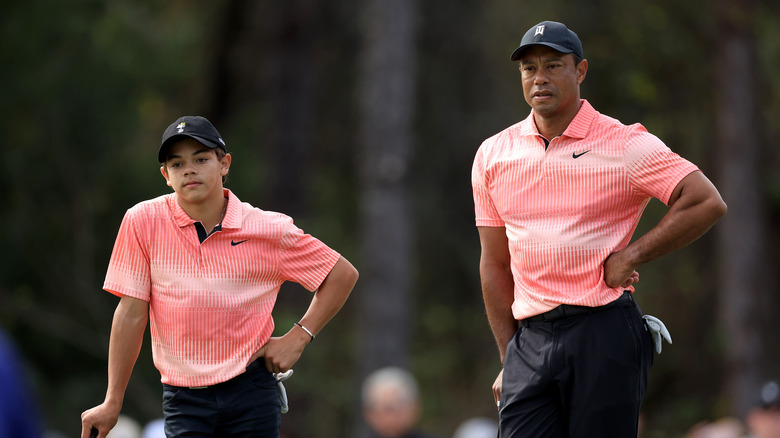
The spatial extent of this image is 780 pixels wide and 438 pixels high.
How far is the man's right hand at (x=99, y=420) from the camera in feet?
15.5

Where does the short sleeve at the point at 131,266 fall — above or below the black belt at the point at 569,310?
above

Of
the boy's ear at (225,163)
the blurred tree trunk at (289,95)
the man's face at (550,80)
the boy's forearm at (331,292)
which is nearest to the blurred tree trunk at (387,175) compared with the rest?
the blurred tree trunk at (289,95)

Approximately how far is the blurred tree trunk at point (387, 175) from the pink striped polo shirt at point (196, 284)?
926 cm

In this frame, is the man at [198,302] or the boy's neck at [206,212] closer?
the man at [198,302]

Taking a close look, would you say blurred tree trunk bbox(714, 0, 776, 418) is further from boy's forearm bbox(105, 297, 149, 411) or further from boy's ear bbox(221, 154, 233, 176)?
boy's forearm bbox(105, 297, 149, 411)

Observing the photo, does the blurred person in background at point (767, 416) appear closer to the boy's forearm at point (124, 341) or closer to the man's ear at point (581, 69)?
the man's ear at point (581, 69)

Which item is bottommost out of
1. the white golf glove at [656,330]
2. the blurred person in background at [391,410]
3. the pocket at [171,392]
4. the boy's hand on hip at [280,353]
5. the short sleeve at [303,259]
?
the blurred person in background at [391,410]

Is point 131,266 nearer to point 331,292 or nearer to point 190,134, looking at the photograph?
point 190,134

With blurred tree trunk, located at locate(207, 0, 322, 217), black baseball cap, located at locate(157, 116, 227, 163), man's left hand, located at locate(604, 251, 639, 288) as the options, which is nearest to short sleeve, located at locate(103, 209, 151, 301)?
black baseball cap, located at locate(157, 116, 227, 163)

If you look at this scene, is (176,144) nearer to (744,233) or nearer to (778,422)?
(778,422)

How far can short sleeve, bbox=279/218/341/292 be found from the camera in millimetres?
5016

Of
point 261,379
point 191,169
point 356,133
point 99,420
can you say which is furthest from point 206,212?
point 356,133

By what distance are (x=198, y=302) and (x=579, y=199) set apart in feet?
5.28

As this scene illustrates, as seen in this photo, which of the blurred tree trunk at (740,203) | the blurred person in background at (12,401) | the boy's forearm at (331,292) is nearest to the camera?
the blurred person in background at (12,401)
